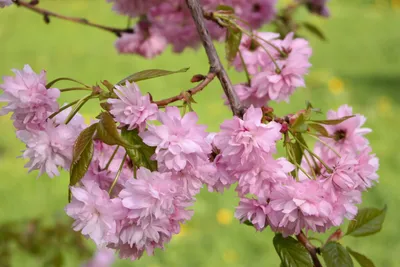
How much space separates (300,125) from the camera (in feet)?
2.09

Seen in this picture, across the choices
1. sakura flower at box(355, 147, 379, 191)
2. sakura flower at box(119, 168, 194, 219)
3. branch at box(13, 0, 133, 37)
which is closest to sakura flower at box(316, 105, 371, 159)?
sakura flower at box(355, 147, 379, 191)

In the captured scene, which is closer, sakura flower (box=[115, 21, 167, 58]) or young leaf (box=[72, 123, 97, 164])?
young leaf (box=[72, 123, 97, 164])

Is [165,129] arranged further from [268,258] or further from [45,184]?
[45,184]

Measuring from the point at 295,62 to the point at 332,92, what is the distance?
9.52 ft

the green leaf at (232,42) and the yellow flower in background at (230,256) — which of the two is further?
the yellow flower in background at (230,256)

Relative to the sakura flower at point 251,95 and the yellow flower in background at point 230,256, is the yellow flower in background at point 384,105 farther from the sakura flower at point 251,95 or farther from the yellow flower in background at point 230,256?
the sakura flower at point 251,95

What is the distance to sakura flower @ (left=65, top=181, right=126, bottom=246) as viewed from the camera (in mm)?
596

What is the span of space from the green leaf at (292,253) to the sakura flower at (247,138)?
0.47 feet

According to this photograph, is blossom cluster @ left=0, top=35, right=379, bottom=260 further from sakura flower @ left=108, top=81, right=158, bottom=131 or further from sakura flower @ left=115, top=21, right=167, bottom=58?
sakura flower @ left=115, top=21, right=167, bottom=58

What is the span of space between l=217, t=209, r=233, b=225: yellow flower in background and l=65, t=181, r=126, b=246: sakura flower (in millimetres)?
1838

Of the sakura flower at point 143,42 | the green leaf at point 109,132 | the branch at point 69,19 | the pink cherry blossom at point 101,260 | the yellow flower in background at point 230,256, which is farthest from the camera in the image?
the yellow flower in background at point 230,256

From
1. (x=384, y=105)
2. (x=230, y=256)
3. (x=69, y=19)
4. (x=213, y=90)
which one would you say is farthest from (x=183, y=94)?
(x=213, y=90)

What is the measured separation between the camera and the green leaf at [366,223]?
815mm

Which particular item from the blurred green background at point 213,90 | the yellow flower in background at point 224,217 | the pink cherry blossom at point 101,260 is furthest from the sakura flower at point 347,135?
the yellow flower in background at point 224,217
